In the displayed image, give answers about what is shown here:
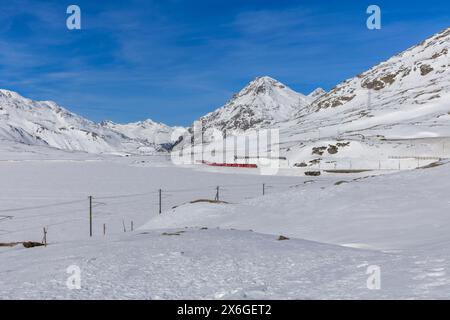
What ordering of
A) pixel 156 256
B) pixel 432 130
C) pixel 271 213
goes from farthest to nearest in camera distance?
1. pixel 432 130
2. pixel 271 213
3. pixel 156 256

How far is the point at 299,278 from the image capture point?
10.7 m

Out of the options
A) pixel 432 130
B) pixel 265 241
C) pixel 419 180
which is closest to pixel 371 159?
pixel 432 130

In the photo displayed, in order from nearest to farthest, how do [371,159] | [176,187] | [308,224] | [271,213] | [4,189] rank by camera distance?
1. [308,224]
2. [271,213]
3. [4,189]
4. [176,187]
5. [371,159]

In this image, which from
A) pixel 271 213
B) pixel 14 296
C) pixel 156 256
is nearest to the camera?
pixel 14 296

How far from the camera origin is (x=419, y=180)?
32.6 meters

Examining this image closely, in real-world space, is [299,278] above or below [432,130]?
below

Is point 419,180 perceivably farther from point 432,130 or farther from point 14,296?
point 432,130

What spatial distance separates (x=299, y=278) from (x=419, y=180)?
83.2 feet

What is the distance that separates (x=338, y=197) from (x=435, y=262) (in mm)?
19234

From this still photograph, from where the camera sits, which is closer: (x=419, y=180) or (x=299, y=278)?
(x=299, y=278)

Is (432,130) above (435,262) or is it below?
A: above

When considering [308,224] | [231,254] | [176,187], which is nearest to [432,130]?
[176,187]

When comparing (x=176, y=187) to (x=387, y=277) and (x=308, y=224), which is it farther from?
(x=387, y=277)

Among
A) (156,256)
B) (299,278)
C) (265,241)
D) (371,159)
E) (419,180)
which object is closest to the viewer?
(299,278)
